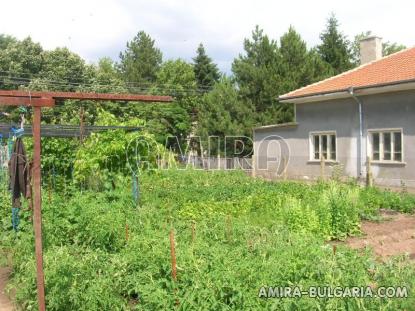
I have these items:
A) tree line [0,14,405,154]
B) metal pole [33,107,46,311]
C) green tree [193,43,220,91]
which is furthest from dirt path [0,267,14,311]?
green tree [193,43,220,91]

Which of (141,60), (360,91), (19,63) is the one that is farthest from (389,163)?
(141,60)

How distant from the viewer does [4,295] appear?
210 inches

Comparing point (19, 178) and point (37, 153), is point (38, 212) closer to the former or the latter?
point (37, 153)

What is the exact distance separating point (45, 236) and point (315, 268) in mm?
3727

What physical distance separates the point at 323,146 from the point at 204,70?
29.2m

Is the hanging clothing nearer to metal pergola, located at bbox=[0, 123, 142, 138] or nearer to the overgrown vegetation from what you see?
the overgrown vegetation

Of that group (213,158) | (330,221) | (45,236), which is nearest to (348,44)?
(213,158)

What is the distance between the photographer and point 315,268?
3.89 metres

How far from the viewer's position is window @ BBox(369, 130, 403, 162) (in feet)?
48.6

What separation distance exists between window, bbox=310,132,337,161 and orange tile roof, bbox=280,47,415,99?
1.79 m

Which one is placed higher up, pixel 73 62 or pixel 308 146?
pixel 73 62

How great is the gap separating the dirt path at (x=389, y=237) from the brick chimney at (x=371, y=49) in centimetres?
1282

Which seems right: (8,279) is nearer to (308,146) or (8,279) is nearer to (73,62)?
(308,146)

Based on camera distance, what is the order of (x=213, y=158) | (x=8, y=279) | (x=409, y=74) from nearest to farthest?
(x=8, y=279)
(x=409, y=74)
(x=213, y=158)
